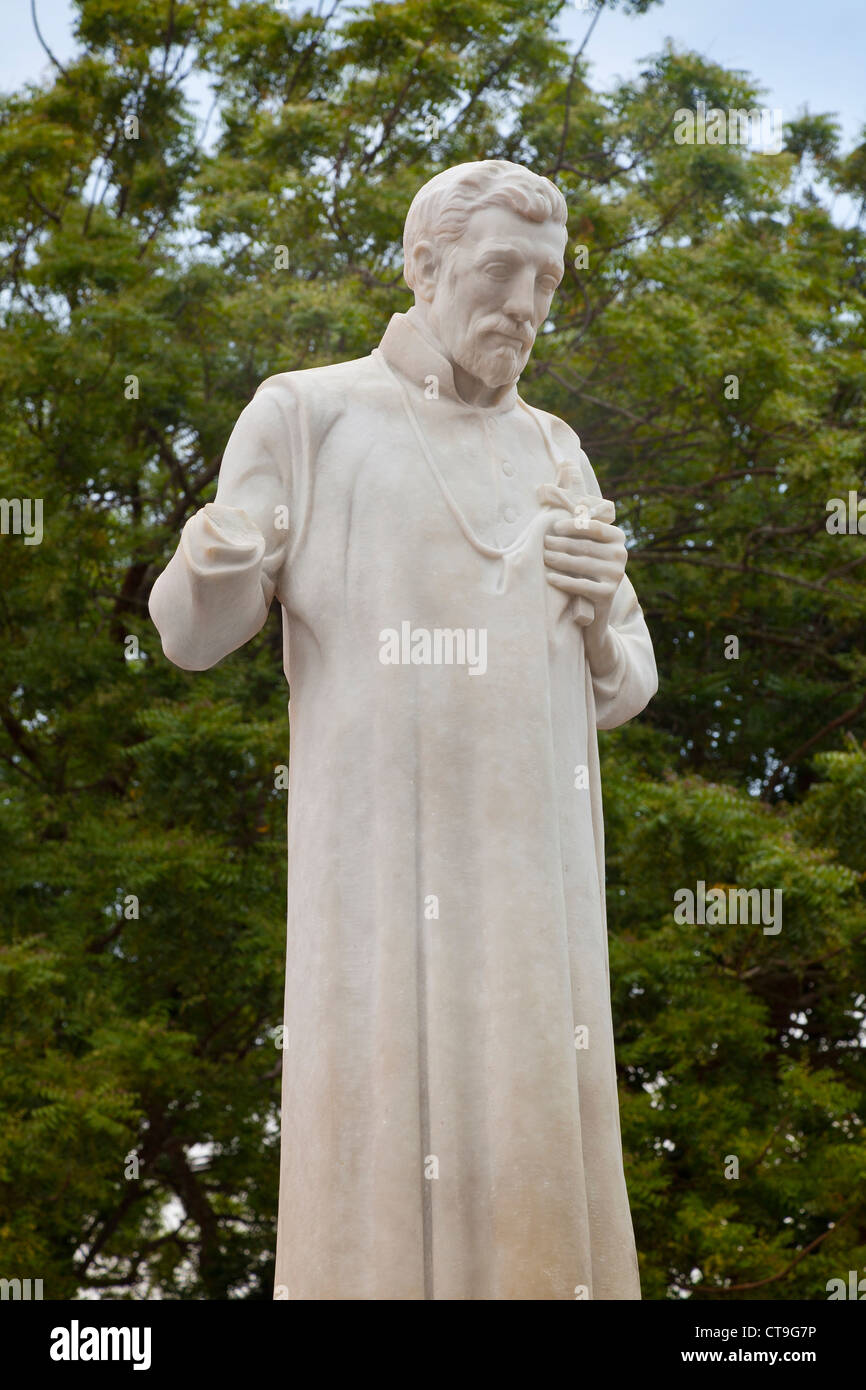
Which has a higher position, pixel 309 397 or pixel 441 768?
pixel 309 397

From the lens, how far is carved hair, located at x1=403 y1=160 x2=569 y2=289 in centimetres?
477

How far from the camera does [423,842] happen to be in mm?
4500

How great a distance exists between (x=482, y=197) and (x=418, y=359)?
471 millimetres

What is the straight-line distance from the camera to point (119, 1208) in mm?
12367

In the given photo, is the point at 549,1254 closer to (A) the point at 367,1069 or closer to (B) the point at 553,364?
(A) the point at 367,1069

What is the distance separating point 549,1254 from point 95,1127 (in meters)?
6.66

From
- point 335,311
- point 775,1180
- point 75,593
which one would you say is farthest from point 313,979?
point 75,593

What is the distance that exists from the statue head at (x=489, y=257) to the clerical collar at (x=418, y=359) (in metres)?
0.04

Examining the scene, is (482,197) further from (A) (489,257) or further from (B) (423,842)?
(B) (423,842)

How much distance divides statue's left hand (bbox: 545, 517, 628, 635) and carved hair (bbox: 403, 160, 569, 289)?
805 mm

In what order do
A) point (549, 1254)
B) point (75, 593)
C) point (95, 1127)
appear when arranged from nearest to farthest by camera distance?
1. point (549, 1254)
2. point (95, 1127)
3. point (75, 593)

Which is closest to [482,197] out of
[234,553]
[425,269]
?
[425,269]

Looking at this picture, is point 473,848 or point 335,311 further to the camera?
point 335,311

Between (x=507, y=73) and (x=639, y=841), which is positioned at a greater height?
(x=507, y=73)
